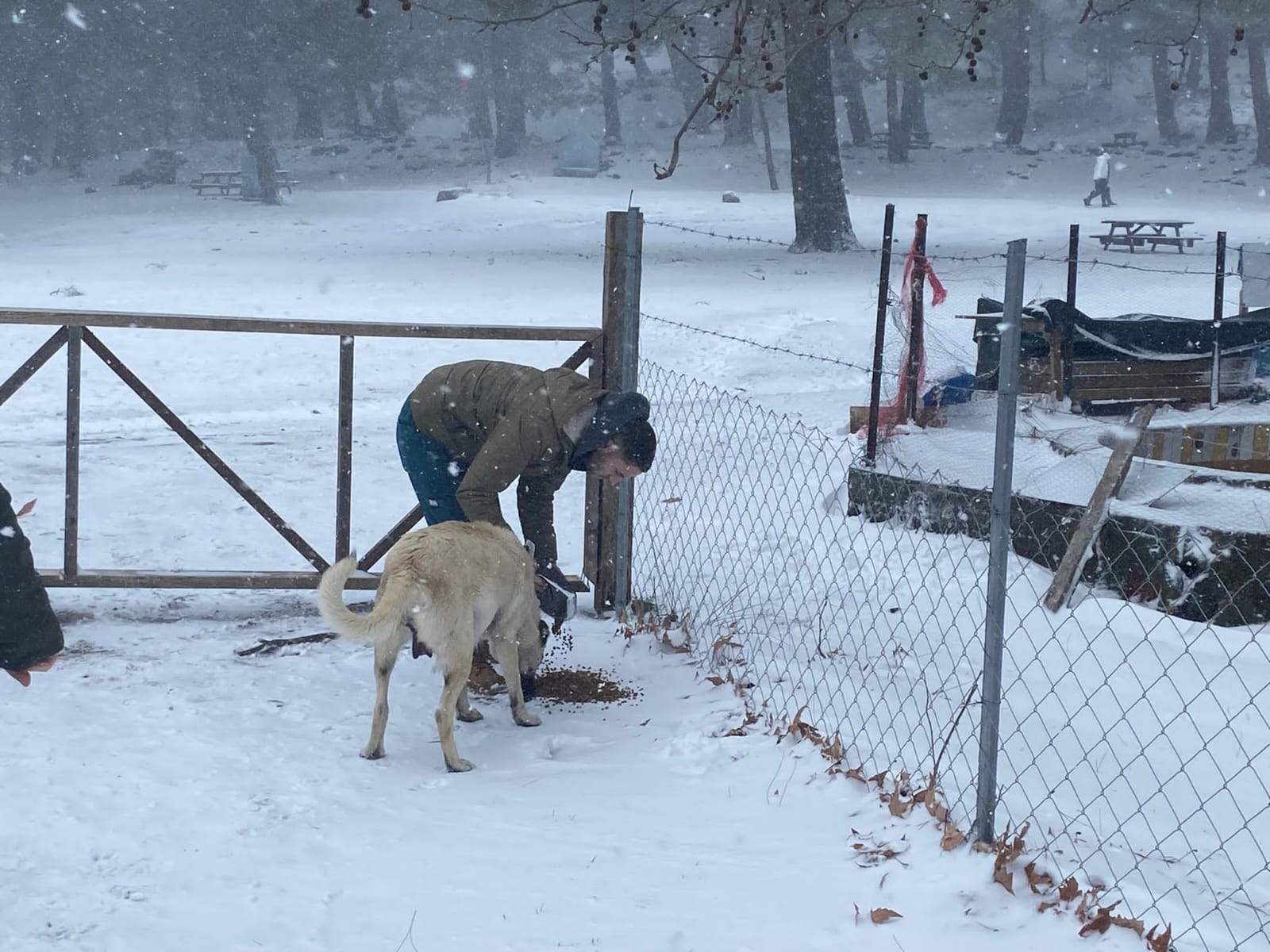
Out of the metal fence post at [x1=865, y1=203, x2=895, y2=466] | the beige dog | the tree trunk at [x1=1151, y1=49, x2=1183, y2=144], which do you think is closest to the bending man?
the beige dog

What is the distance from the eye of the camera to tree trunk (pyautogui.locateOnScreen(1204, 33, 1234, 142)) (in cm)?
4478

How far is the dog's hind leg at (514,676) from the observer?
4.61 m

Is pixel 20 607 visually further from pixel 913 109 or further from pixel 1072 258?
pixel 913 109

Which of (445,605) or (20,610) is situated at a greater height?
(20,610)

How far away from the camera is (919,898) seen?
3260 millimetres

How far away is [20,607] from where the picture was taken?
2.47 meters

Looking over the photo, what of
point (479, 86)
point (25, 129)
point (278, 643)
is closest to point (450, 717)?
point (278, 643)

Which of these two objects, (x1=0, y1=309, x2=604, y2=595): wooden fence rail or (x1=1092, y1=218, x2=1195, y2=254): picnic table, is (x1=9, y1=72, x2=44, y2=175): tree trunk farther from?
(x1=0, y1=309, x2=604, y2=595): wooden fence rail

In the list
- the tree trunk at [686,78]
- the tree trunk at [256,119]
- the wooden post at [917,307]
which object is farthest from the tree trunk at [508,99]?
the wooden post at [917,307]

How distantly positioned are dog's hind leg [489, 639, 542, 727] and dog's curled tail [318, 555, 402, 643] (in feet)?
2.03

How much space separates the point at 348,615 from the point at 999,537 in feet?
6.78

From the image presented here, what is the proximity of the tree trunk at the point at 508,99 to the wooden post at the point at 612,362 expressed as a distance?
4360 centimetres

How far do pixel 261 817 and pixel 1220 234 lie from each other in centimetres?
932

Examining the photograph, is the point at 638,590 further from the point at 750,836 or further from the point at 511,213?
the point at 511,213
